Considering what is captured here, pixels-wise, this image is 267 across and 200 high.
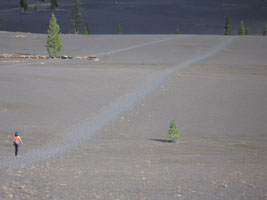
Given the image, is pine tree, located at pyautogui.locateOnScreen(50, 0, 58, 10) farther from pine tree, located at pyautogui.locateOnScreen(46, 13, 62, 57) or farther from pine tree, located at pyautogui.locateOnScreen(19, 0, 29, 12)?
pine tree, located at pyautogui.locateOnScreen(46, 13, 62, 57)

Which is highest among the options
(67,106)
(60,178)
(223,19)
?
(223,19)

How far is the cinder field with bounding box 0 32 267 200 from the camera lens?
41.1ft

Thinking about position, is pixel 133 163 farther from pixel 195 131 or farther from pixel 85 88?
pixel 85 88

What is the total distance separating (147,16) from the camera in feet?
527

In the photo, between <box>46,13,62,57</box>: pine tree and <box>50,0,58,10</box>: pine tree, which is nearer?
<box>46,13,62,57</box>: pine tree

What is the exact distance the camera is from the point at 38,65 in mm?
45562

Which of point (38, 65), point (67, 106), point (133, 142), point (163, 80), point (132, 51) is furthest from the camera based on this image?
point (132, 51)

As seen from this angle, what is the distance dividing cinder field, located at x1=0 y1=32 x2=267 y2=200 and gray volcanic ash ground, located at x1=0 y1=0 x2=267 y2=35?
3665 inches

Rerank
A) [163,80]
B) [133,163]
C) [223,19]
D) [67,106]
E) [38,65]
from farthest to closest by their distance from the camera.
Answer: [223,19], [38,65], [163,80], [67,106], [133,163]

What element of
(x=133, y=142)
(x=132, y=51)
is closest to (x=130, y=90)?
(x=133, y=142)

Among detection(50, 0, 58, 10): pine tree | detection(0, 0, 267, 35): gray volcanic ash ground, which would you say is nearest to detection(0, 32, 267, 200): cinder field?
detection(0, 0, 267, 35): gray volcanic ash ground

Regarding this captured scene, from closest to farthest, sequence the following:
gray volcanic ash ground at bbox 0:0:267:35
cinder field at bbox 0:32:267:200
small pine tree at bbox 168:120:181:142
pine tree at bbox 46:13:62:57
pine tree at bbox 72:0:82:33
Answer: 1. cinder field at bbox 0:32:267:200
2. small pine tree at bbox 168:120:181:142
3. pine tree at bbox 46:13:62:57
4. pine tree at bbox 72:0:82:33
5. gray volcanic ash ground at bbox 0:0:267:35

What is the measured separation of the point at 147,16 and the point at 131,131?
14268 cm

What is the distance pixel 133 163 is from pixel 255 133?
786 centimetres
